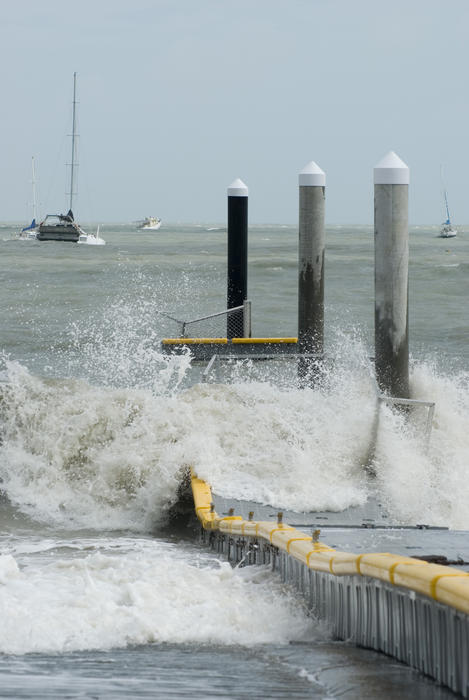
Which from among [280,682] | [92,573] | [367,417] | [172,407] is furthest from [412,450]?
[280,682]

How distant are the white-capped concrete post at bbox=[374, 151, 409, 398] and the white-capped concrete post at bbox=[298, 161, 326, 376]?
301cm

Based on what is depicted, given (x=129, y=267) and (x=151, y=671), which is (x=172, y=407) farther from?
(x=129, y=267)

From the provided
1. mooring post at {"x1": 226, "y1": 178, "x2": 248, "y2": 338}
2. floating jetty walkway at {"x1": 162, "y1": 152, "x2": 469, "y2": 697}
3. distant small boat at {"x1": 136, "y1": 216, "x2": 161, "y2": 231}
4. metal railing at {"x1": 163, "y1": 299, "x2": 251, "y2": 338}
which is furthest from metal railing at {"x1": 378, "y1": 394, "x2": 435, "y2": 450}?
distant small boat at {"x1": 136, "y1": 216, "x2": 161, "y2": 231}

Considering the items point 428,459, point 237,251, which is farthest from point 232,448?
point 237,251

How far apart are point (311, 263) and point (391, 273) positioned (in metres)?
3.47

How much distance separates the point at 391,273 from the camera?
35.3 feet

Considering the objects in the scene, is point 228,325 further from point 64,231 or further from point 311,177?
point 64,231

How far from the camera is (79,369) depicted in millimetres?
18266

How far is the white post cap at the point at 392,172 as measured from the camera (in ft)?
34.6

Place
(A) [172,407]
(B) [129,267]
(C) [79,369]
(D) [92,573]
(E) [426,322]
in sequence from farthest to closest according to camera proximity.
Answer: (B) [129,267] < (E) [426,322] < (C) [79,369] < (A) [172,407] < (D) [92,573]

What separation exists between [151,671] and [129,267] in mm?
55774

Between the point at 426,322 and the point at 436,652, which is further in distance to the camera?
the point at 426,322

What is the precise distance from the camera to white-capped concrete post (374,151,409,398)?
10.6 m

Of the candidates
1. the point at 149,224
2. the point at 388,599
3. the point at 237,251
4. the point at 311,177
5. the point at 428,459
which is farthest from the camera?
the point at 149,224
